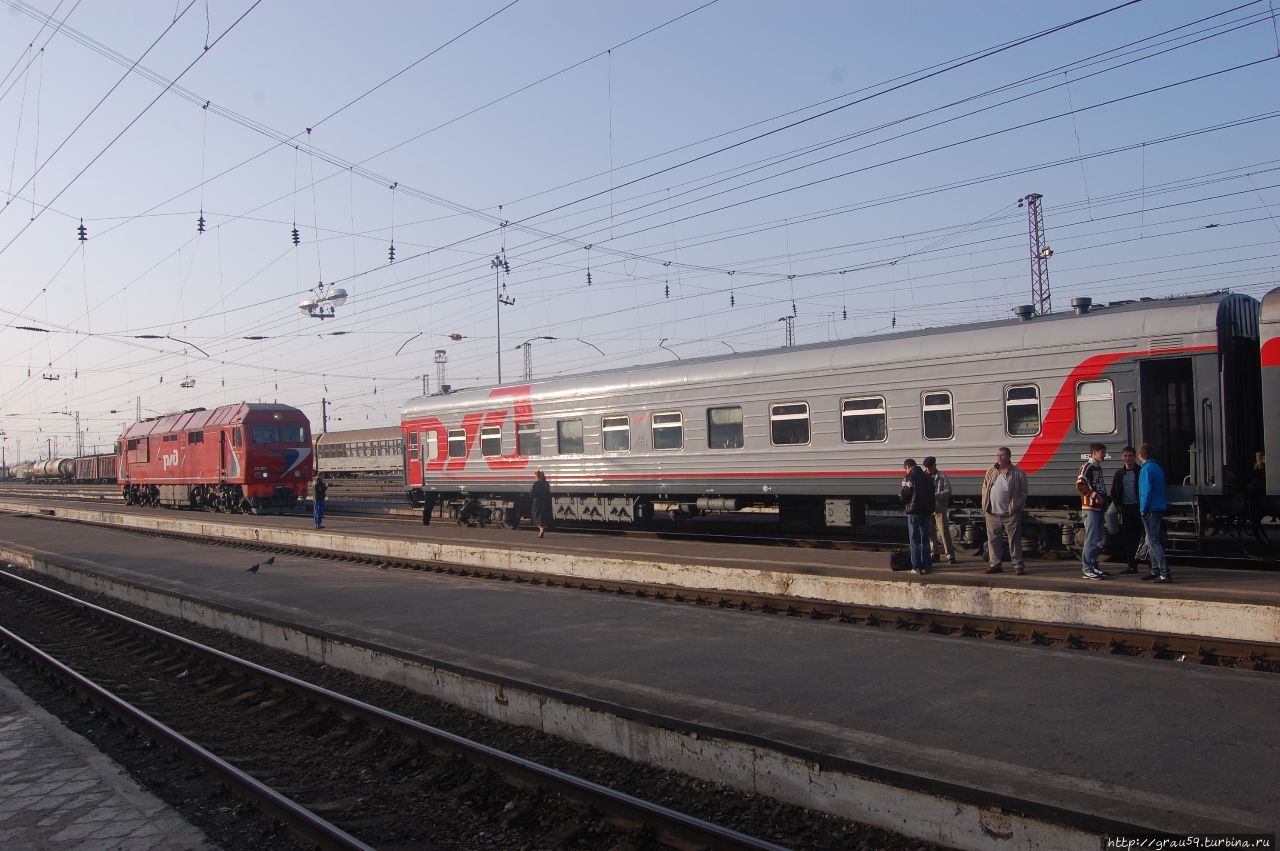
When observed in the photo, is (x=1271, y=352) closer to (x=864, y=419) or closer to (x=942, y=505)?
(x=942, y=505)

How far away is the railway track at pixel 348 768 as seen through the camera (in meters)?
5.80

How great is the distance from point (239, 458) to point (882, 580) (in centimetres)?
2858

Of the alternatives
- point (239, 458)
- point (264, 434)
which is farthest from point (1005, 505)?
point (239, 458)

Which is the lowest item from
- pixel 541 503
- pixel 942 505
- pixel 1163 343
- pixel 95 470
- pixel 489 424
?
pixel 541 503

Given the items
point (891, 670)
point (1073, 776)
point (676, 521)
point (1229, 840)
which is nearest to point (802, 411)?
point (676, 521)

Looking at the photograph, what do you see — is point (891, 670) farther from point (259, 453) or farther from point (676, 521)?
point (259, 453)

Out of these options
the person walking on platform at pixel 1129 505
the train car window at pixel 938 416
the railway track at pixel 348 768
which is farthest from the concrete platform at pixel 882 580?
the railway track at pixel 348 768

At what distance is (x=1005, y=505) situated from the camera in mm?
12203

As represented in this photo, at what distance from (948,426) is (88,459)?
3151 inches

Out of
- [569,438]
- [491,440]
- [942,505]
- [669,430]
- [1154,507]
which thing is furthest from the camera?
[491,440]

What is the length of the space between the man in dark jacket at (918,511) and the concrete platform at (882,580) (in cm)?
39

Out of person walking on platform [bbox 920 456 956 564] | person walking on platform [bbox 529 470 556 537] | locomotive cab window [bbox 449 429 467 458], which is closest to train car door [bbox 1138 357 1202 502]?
person walking on platform [bbox 920 456 956 564]

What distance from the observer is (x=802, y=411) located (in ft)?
55.1

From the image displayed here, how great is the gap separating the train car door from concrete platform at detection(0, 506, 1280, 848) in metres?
5.56
